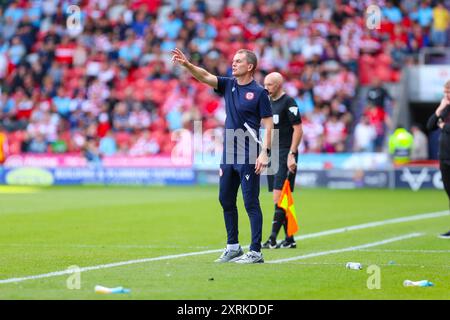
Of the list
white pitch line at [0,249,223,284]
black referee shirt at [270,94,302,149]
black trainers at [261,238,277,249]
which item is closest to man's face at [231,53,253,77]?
white pitch line at [0,249,223,284]

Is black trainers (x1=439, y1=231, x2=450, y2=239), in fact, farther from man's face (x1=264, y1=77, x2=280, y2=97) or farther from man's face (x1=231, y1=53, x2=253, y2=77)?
man's face (x1=231, y1=53, x2=253, y2=77)

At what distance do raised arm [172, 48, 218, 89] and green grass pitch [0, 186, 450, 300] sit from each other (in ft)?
6.90

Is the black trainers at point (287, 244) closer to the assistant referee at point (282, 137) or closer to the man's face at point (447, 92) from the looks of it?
the assistant referee at point (282, 137)

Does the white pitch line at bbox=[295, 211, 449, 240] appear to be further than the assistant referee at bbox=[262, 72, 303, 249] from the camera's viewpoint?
Yes

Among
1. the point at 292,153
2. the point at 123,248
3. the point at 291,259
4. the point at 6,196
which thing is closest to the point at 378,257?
the point at 291,259

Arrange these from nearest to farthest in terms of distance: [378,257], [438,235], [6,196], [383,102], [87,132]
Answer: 1. [378,257]
2. [438,235]
3. [6,196]
4. [383,102]
5. [87,132]

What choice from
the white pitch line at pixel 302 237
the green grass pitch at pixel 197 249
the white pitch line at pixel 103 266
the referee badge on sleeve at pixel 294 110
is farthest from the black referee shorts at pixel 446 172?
the white pitch line at pixel 103 266

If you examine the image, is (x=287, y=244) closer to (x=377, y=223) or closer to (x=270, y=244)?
(x=270, y=244)

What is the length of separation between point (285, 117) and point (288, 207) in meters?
1.28

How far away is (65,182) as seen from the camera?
1356 inches

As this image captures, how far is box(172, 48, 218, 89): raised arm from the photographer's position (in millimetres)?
11817

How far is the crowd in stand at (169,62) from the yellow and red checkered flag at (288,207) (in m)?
17.9

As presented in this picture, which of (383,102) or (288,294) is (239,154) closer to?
(288,294)
